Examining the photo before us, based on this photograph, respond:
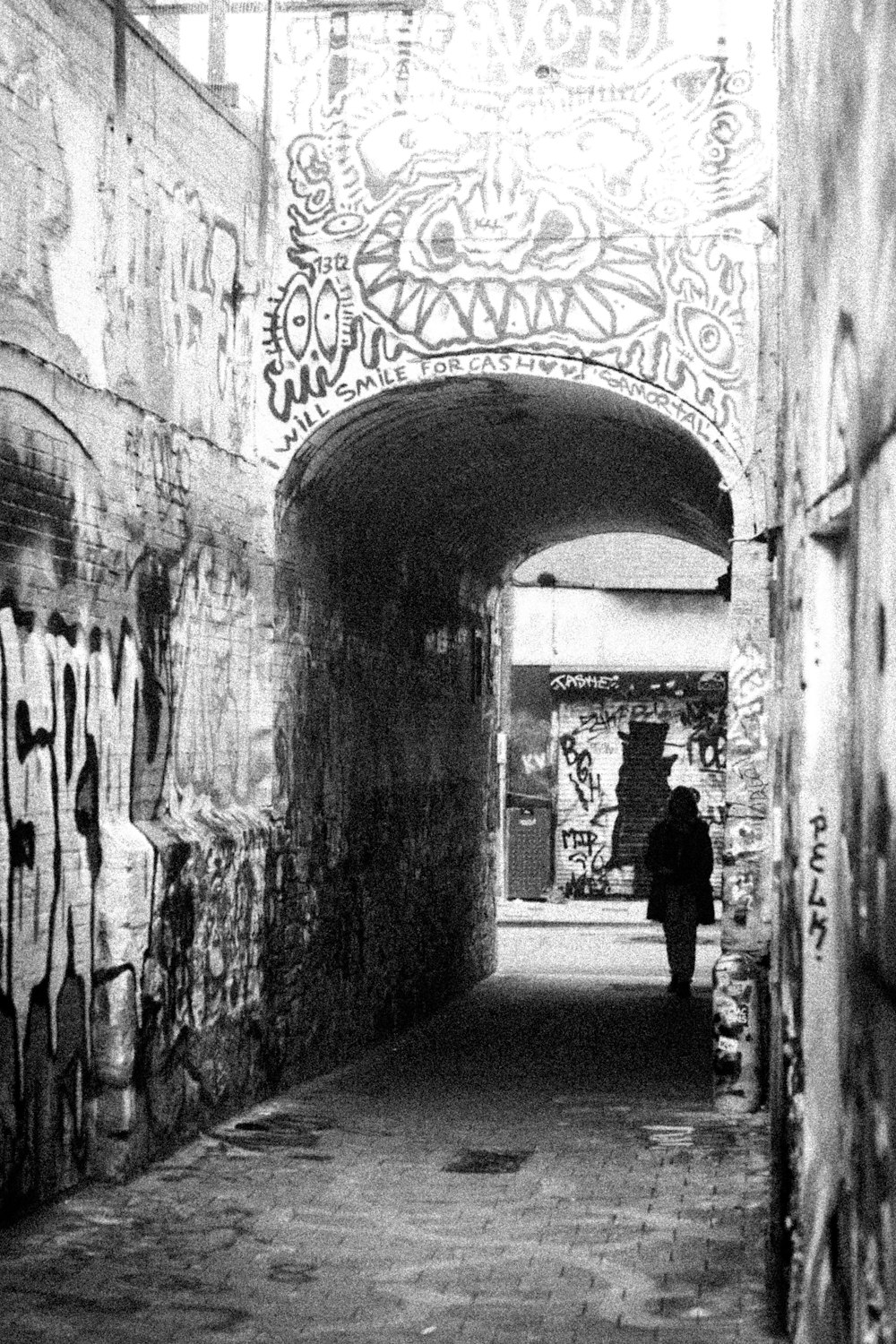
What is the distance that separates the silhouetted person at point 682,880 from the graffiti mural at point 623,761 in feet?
38.2

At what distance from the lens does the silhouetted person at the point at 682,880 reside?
16.0m

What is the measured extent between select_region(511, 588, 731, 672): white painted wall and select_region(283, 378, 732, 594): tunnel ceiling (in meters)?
11.3

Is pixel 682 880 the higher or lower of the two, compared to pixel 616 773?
lower

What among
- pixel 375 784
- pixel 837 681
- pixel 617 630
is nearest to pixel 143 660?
pixel 837 681

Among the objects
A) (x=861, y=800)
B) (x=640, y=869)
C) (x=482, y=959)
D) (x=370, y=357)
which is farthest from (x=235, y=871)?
(x=640, y=869)

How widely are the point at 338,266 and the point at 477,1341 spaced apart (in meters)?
6.15

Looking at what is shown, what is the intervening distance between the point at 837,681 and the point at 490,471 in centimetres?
860

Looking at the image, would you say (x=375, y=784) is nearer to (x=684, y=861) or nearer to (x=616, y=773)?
(x=684, y=861)

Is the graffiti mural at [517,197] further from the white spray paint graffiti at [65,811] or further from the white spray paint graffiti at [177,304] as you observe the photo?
the white spray paint graffiti at [65,811]

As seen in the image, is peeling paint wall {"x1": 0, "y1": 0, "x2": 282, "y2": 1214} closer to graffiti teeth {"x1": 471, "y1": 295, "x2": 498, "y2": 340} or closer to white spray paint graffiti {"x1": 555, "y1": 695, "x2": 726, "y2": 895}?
graffiti teeth {"x1": 471, "y1": 295, "x2": 498, "y2": 340}

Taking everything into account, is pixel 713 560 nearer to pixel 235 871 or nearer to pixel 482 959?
pixel 482 959

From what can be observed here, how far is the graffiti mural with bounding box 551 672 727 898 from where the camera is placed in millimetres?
27953

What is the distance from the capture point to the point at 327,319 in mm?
10602

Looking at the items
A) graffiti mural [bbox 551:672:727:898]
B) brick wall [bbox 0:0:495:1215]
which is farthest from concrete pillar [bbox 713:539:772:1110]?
graffiti mural [bbox 551:672:727:898]
